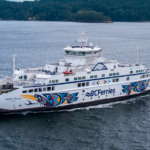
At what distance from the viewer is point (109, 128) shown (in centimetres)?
2716

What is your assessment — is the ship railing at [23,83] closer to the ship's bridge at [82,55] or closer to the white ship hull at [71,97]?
the white ship hull at [71,97]

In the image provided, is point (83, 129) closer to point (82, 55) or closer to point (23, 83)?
point (23, 83)

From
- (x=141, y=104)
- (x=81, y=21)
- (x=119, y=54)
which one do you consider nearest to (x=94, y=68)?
(x=141, y=104)

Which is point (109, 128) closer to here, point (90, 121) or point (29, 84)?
point (90, 121)

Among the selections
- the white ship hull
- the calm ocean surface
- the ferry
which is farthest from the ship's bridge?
the calm ocean surface

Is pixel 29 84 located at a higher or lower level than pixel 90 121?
higher

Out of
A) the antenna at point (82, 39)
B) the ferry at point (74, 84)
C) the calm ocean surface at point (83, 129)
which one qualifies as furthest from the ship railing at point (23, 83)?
the antenna at point (82, 39)

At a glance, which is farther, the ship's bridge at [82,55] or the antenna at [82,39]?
the antenna at [82,39]

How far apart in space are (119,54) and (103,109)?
121 feet

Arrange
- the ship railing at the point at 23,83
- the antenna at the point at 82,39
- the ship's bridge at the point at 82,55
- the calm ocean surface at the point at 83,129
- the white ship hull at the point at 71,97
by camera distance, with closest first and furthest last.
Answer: the calm ocean surface at the point at 83,129 → the white ship hull at the point at 71,97 → the ship railing at the point at 23,83 → the ship's bridge at the point at 82,55 → the antenna at the point at 82,39

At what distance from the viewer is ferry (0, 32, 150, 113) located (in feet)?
94.2

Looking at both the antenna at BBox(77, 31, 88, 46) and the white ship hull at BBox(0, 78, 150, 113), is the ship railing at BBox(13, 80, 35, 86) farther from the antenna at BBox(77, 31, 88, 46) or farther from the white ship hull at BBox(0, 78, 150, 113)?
the antenna at BBox(77, 31, 88, 46)

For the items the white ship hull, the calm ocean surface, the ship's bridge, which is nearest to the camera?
the calm ocean surface

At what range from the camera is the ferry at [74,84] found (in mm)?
28703
